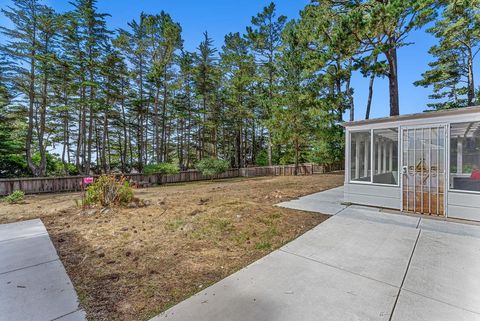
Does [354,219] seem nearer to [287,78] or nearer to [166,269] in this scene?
[166,269]

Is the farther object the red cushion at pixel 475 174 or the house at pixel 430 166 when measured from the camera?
the red cushion at pixel 475 174

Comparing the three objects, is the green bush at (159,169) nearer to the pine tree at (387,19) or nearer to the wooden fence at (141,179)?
the wooden fence at (141,179)

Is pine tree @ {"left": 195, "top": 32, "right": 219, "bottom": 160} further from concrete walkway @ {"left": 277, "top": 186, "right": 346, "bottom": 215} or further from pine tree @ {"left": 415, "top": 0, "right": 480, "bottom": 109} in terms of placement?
pine tree @ {"left": 415, "top": 0, "right": 480, "bottom": 109}

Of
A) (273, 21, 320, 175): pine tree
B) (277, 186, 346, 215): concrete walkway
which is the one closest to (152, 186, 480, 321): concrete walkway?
(277, 186, 346, 215): concrete walkway

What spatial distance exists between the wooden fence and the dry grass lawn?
3.10 metres

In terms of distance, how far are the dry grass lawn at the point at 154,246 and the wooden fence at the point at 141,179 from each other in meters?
3.10

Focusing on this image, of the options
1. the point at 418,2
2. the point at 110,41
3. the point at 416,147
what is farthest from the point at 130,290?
the point at 110,41

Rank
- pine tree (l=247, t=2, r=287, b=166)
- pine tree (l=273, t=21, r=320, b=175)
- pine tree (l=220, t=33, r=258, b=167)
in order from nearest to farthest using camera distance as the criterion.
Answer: pine tree (l=273, t=21, r=320, b=175) → pine tree (l=247, t=2, r=287, b=166) → pine tree (l=220, t=33, r=258, b=167)

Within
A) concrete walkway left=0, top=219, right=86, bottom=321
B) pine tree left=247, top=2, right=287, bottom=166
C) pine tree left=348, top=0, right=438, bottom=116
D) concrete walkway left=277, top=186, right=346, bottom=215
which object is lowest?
concrete walkway left=0, top=219, right=86, bottom=321

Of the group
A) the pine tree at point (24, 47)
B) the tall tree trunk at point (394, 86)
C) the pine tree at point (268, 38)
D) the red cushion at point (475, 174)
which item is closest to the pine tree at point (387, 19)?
the tall tree trunk at point (394, 86)

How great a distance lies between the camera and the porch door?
4629mm

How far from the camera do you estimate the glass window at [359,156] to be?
6.14 metres

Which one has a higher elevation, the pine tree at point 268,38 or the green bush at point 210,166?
the pine tree at point 268,38

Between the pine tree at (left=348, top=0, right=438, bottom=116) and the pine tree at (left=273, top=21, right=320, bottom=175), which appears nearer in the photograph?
the pine tree at (left=348, top=0, right=438, bottom=116)
